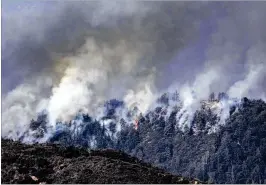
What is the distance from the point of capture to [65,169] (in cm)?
2908

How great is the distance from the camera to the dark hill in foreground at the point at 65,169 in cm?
2792

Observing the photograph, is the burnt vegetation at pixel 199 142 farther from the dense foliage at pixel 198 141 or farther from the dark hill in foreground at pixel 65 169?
the dark hill in foreground at pixel 65 169

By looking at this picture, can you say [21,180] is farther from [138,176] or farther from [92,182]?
[138,176]

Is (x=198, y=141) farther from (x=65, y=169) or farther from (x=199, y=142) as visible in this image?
(x=65, y=169)

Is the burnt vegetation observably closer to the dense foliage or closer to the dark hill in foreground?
the dense foliage

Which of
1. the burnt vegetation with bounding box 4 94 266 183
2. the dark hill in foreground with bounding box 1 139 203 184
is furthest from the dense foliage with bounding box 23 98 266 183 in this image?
the dark hill in foreground with bounding box 1 139 203 184

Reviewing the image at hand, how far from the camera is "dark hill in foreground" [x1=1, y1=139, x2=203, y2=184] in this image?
91.6 feet

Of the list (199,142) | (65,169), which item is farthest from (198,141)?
(65,169)

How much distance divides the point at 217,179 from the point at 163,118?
38149 millimetres

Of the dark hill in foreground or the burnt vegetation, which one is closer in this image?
the dark hill in foreground

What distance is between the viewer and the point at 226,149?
11569cm

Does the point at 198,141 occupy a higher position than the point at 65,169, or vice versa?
the point at 198,141

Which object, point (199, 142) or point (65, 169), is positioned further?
point (199, 142)

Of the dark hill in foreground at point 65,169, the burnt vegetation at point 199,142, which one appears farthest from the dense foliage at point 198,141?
the dark hill in foreground at point 65,169
